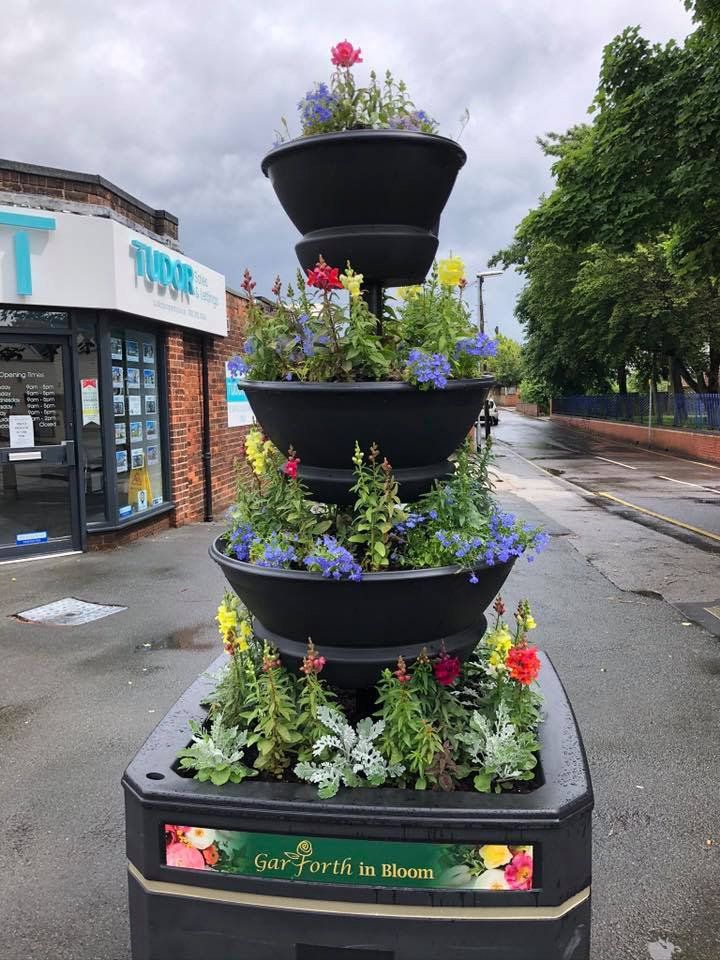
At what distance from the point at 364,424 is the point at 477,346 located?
471mm

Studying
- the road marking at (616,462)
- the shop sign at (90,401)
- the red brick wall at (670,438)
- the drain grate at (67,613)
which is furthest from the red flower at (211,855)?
the red brick wall at (670,438)

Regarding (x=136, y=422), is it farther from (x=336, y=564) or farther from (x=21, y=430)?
(x=336, y=564)

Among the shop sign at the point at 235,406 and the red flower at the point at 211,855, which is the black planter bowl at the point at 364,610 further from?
the shop sign at the point at 235,406

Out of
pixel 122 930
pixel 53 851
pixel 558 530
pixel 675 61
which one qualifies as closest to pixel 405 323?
pixel 122 930

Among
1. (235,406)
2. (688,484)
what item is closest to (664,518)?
Result: (688,484)

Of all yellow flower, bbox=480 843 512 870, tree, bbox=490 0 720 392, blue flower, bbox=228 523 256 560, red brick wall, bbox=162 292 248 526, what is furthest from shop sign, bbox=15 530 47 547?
tree, bbox=490 0 720 392

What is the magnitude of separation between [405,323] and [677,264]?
12595 mm

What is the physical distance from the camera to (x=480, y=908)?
218cm

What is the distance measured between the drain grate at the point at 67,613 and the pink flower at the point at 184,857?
5.00m

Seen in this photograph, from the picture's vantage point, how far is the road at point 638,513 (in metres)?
8.98

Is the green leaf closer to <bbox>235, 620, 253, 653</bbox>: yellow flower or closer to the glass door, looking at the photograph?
<bbox>235, 620, 253, 653</bbox>: yellow flower

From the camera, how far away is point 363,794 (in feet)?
7.55

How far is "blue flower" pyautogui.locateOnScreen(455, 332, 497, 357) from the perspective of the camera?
2566 millimetres

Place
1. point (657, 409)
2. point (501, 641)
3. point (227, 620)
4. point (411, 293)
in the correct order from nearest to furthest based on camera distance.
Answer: point (411, 293) → point (227, 620) → point (501, 641) → point (657, 409)
